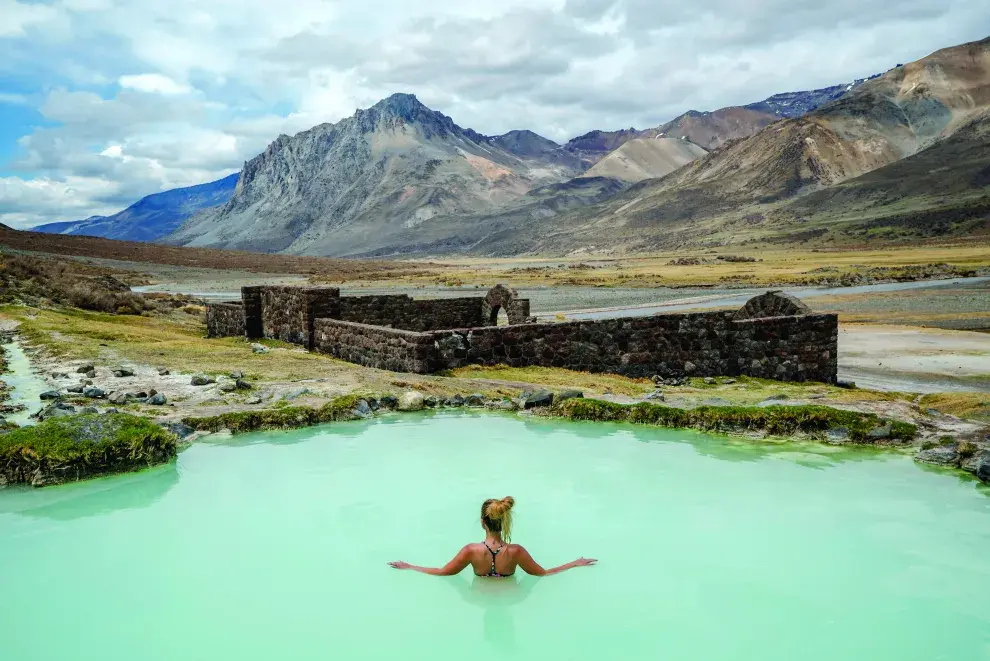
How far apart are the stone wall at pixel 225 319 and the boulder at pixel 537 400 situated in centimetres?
1317

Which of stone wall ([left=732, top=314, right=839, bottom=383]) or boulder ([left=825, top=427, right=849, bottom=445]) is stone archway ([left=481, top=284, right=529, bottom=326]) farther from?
boulder ([left=825, top=427, right=849, bottom=445])

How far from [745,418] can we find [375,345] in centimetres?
834

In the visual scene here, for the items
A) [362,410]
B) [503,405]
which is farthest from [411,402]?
[503,405]

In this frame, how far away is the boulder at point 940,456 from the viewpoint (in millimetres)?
9750

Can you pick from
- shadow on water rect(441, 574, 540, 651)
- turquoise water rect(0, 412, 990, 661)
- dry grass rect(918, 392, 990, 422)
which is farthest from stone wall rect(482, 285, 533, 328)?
shadow on water rect(441, 574, 540, 651)

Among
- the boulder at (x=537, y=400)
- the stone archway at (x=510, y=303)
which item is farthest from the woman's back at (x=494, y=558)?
the stone archway at (x=510, y=303)

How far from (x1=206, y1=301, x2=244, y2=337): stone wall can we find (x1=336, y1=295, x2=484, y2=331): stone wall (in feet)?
14.3

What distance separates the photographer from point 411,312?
22.5 meters

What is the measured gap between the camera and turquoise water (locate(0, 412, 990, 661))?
5.93 meters

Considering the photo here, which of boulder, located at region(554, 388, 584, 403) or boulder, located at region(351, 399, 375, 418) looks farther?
boulder, located at region(554, 388, 584, 403)

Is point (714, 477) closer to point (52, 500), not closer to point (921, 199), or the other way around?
point (52, 500)

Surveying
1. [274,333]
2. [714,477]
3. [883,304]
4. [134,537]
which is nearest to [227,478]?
[134,537]

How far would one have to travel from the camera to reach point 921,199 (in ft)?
525

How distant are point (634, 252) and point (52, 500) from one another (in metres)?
176
